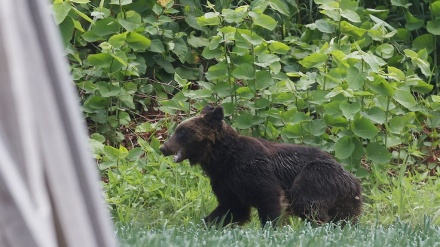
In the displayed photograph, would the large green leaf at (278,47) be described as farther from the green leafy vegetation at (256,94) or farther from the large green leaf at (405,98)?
the large green leaf at (405,98)

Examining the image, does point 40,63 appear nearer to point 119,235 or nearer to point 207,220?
point 119,235

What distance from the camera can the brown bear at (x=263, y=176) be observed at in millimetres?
7496

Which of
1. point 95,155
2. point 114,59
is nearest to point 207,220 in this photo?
point 95,155

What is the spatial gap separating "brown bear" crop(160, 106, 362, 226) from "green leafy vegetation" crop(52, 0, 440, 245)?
1.23 ft

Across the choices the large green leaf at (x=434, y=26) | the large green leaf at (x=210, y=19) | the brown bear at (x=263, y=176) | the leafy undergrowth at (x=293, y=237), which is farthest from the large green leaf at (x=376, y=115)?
the leafy undergrowth at (x=293, y=237)

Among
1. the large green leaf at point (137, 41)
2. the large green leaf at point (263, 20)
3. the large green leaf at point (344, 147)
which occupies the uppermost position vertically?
the large green leaf at point (263, 20)

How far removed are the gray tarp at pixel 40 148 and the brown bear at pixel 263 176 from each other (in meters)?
5.45

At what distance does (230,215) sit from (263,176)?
0.43m

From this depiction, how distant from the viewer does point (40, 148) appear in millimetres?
1884

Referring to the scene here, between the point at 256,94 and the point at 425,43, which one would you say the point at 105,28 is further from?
the point at 425,43

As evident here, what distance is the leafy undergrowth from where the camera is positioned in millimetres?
4871

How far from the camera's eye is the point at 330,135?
9352 mm

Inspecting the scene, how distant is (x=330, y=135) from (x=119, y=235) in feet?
14.3

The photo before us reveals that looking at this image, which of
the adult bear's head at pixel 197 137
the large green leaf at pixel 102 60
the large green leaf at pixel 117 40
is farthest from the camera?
the large green leaf at pixel 102 60
